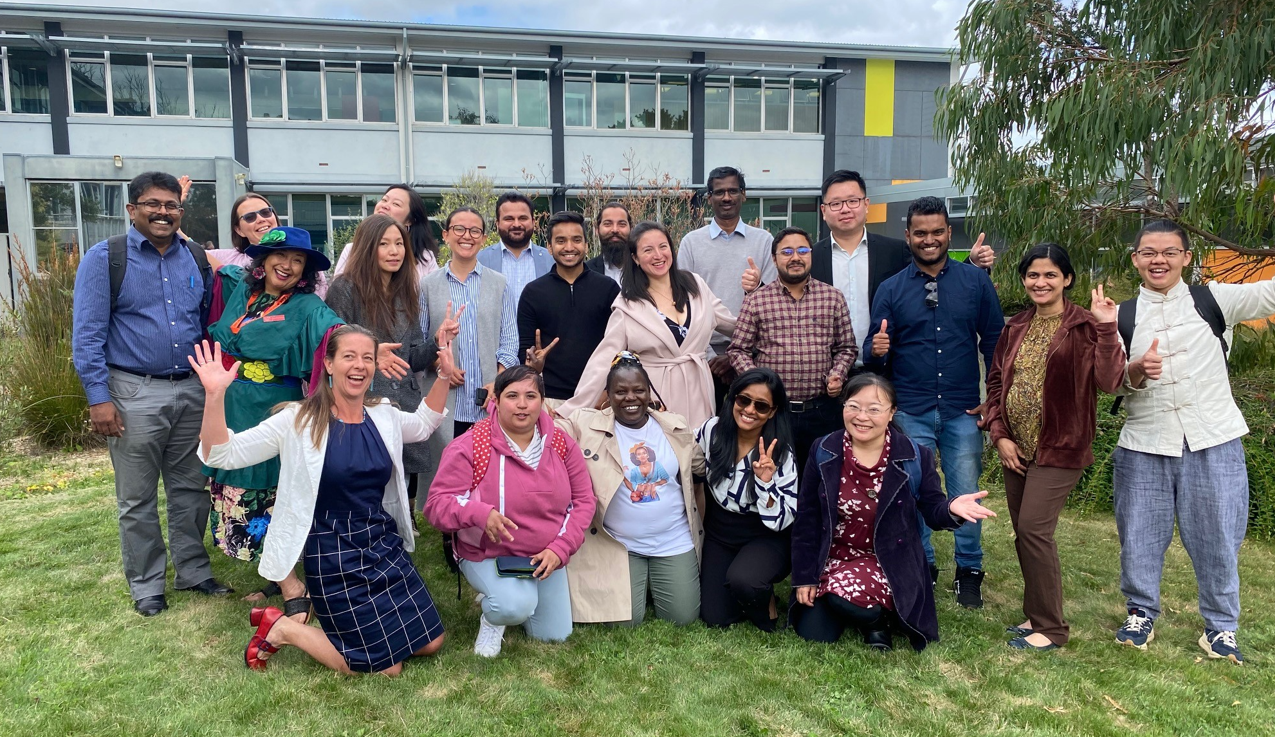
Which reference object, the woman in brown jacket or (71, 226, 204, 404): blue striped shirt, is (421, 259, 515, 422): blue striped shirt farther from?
the woman in brown jacket

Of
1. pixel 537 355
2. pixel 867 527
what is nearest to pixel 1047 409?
pixel 867 527

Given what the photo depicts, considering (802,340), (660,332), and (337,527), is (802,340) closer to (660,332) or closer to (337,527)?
(660,332)

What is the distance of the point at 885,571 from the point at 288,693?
2.58m

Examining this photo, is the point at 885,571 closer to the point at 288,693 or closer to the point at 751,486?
the point at 751,486

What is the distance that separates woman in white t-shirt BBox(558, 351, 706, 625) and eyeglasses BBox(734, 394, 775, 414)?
1.13 feet

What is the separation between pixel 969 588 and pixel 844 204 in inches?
85.0

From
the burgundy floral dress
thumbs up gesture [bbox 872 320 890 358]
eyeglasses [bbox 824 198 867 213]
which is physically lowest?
the burgundy floral dress

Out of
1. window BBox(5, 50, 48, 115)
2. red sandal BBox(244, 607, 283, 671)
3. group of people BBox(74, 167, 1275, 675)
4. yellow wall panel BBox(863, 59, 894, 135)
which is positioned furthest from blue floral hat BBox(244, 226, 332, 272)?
yellow wall panel BBox(863, 59, 894, 135)

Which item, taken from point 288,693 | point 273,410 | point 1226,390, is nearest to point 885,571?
point 1226,390

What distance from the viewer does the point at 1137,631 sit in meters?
3.85

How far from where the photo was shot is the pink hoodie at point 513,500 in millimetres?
3824

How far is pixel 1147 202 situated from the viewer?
6516 millimetres

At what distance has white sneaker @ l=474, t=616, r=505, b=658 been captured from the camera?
3793 millimetres

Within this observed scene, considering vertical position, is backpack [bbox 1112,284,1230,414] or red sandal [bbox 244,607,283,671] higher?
backpack [bbox 1112,284,1230,414]
